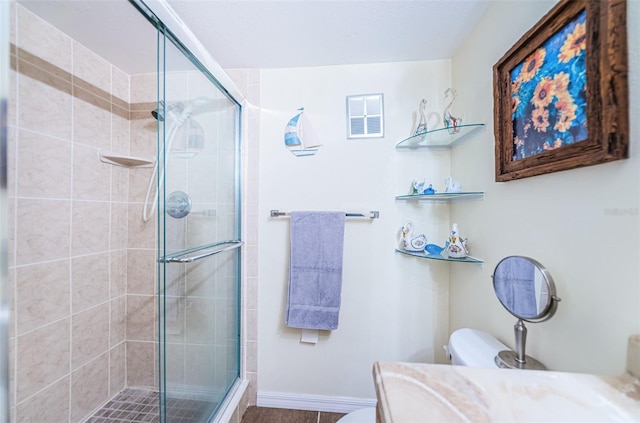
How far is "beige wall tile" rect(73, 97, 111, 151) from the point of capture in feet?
4.02

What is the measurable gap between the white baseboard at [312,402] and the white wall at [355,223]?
1.2 inches

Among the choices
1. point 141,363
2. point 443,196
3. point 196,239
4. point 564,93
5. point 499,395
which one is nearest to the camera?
point 499,395

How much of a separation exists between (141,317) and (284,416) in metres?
1.06

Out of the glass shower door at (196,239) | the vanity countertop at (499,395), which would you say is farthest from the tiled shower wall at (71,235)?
the vanity countertop at (499,395)

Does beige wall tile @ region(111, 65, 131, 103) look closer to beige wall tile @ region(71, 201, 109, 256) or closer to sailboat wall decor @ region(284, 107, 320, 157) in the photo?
beige wall tile @ region(71, 201, 109, 256)

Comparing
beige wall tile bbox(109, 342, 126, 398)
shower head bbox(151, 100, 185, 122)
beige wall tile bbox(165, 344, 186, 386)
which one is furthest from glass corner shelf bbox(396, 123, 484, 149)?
beige wall tile bbox(109, 342, 126, 398)

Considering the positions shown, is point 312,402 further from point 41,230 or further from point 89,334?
point 41,230

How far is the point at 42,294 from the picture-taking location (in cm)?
109

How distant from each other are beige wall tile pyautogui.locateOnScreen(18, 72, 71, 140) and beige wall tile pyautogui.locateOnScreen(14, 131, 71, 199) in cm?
4

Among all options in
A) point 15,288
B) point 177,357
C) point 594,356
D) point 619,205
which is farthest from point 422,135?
point 15,288

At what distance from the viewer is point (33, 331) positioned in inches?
41.4

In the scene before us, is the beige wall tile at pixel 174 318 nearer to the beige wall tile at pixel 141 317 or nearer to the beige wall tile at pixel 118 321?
the beige wall tile at pixel 141 317

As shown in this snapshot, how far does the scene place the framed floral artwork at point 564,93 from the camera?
0.52 m

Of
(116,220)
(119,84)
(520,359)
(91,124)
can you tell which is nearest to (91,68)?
(119,84)
